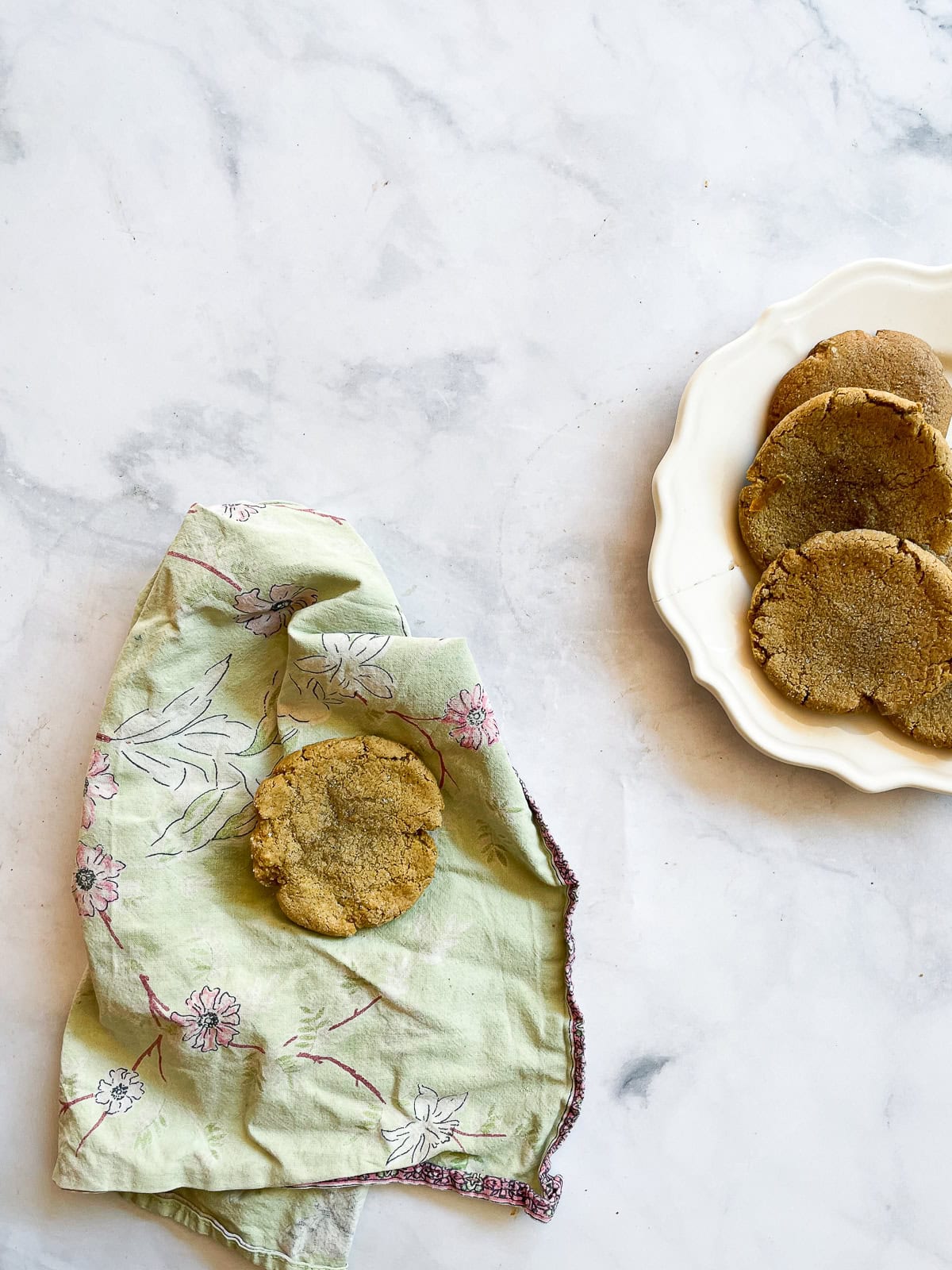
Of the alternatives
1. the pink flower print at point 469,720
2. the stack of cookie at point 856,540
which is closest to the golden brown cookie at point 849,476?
the stack of cookie at point 856,540

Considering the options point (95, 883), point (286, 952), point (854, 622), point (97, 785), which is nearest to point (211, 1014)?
point (286, 952)

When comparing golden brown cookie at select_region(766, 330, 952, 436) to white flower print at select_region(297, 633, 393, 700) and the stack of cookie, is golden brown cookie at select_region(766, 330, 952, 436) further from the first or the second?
white flower print at select_region(297, 633, 393, 700)

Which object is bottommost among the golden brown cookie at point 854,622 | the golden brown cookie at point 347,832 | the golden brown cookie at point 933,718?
the golden brown cookie at point 347,832

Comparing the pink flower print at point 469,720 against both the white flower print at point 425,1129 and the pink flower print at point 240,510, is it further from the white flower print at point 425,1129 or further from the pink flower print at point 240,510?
the white flower print at point 425,1129

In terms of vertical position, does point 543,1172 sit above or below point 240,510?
below

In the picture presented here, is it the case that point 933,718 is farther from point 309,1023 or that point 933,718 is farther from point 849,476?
point 309,1023

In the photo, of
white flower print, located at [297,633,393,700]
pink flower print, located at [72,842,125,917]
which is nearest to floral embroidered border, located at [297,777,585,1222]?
white flower print, located at [297,633,393,700]
